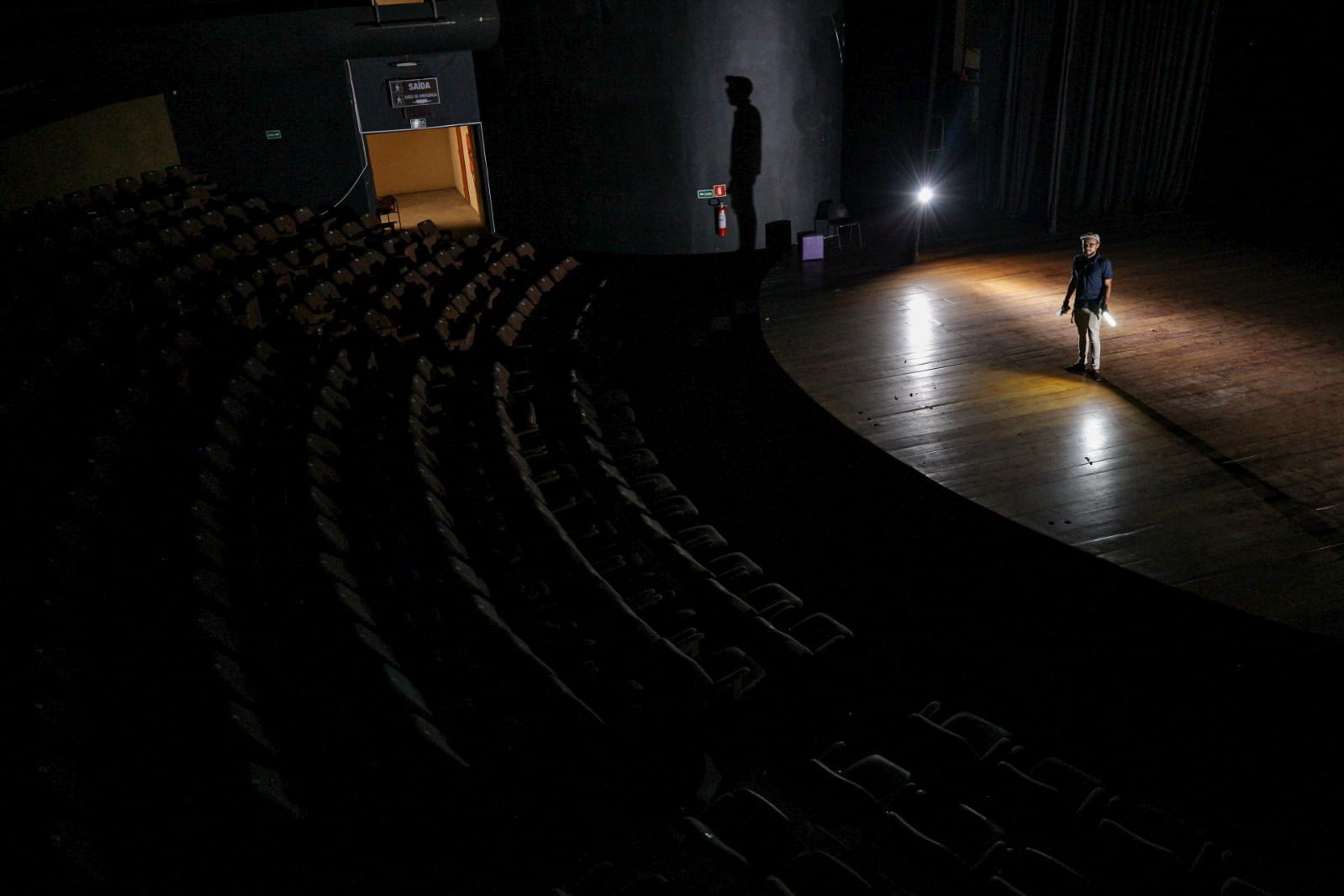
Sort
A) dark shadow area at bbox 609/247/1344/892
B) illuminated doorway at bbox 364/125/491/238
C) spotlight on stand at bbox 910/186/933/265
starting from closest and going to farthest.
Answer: dark shadow area at bbox 609/247/1344/892, spotlight on stand at bbox 910/186/933/265, illuminated doorway at bbox 364/125/491/238

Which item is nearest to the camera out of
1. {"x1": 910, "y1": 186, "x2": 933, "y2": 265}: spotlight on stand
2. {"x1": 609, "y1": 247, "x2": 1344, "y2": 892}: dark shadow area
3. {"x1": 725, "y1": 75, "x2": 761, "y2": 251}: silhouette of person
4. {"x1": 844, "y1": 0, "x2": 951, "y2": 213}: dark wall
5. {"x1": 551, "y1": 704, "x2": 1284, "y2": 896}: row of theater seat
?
{"x1": 551, "y1": 704, "x2": 1284, "y2": 896}: row of theater seat

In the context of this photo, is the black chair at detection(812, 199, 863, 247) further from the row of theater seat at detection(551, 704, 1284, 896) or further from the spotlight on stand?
Result: the row of theater seat at detection(551, 704, 1284, 896)

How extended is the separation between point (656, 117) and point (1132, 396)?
5.60 metres

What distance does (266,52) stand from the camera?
8.71 m

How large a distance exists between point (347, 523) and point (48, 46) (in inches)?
246

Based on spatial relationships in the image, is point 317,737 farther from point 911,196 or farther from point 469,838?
point 911,196

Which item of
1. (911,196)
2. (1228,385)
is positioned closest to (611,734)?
(1228,385)

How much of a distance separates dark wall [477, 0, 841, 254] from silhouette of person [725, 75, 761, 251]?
6cm

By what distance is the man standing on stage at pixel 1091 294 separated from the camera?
541cm

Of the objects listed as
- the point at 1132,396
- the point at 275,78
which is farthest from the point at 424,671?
the point at 275,78

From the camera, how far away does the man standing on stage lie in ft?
17.7

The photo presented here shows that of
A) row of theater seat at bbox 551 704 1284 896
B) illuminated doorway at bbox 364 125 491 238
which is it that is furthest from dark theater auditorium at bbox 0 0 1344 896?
illuminated doorway at bbox 364 125 491 238

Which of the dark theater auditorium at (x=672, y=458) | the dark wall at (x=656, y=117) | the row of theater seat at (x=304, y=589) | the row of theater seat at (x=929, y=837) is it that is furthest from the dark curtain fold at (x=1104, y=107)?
the row of theater seat at (x=929, y=837)

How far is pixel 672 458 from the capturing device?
5234mm
